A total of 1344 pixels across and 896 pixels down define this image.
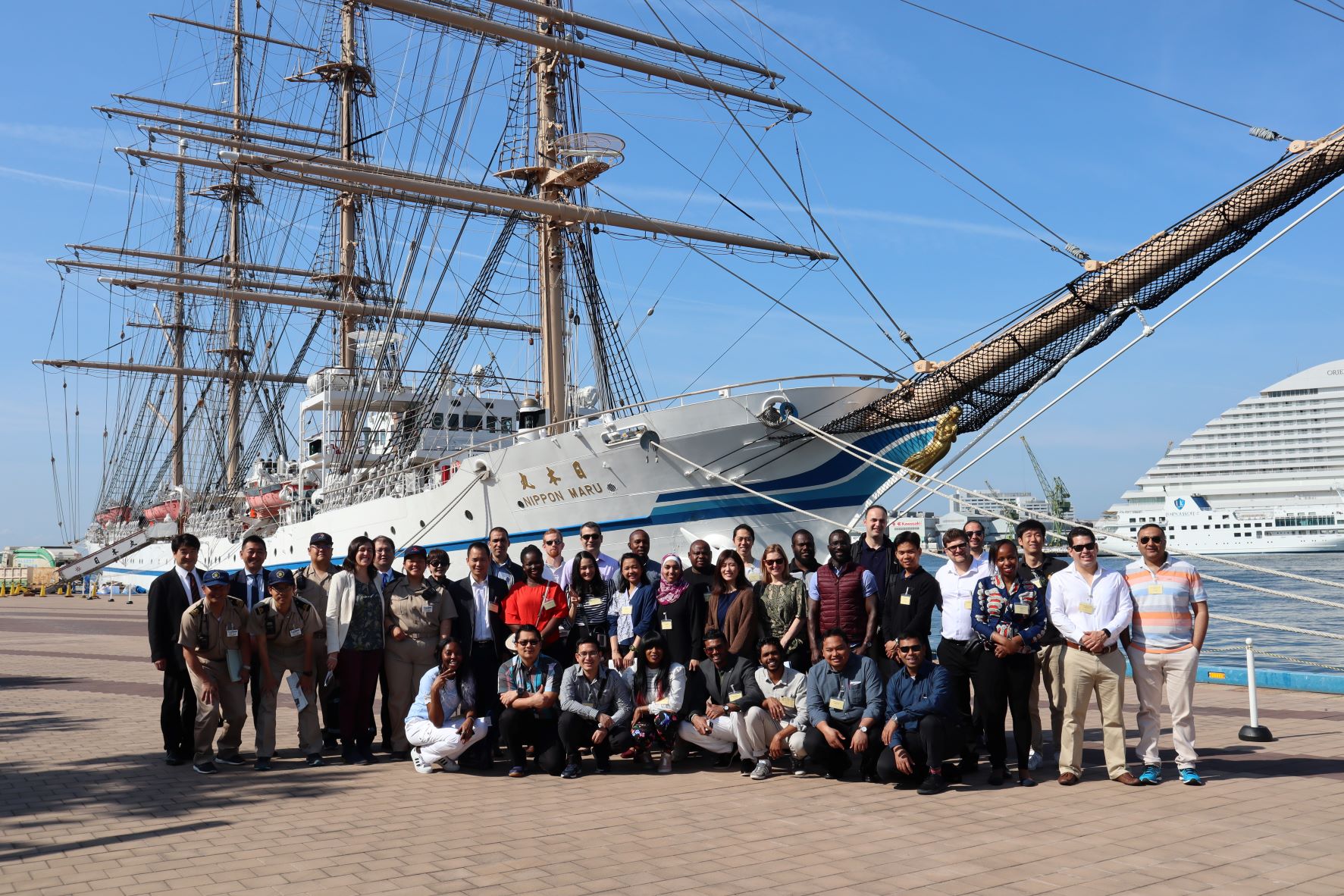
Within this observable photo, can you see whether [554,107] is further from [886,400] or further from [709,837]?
[709,837]

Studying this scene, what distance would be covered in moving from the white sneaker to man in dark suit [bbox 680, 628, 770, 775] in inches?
71.1

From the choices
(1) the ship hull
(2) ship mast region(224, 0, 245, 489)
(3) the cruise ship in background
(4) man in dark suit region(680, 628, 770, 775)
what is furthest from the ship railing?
(3) the cruise ship in background

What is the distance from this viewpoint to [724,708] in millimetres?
7578

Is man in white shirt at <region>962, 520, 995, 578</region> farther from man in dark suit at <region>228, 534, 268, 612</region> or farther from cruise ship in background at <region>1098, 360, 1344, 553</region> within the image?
cruise ship in background at <region>1098, 360, 1344, 553</region>

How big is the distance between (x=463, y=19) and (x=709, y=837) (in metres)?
22.8

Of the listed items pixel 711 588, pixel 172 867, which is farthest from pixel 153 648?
pixel 711 588

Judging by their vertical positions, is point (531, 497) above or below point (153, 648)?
above

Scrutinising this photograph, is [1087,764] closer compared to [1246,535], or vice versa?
[1087,764]

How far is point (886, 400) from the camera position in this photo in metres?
17.6

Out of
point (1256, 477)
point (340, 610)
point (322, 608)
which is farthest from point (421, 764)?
point (1256, 477)

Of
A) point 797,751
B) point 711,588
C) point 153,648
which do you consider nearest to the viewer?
point 797,751

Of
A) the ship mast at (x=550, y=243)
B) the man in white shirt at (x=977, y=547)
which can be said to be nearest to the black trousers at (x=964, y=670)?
the man in white shirt at (x=977, y=547)

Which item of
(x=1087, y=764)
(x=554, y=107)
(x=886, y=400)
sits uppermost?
(x=554, y=107)

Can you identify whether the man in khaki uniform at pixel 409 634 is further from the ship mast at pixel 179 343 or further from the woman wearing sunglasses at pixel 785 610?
the ship mast at pixel 179 343
